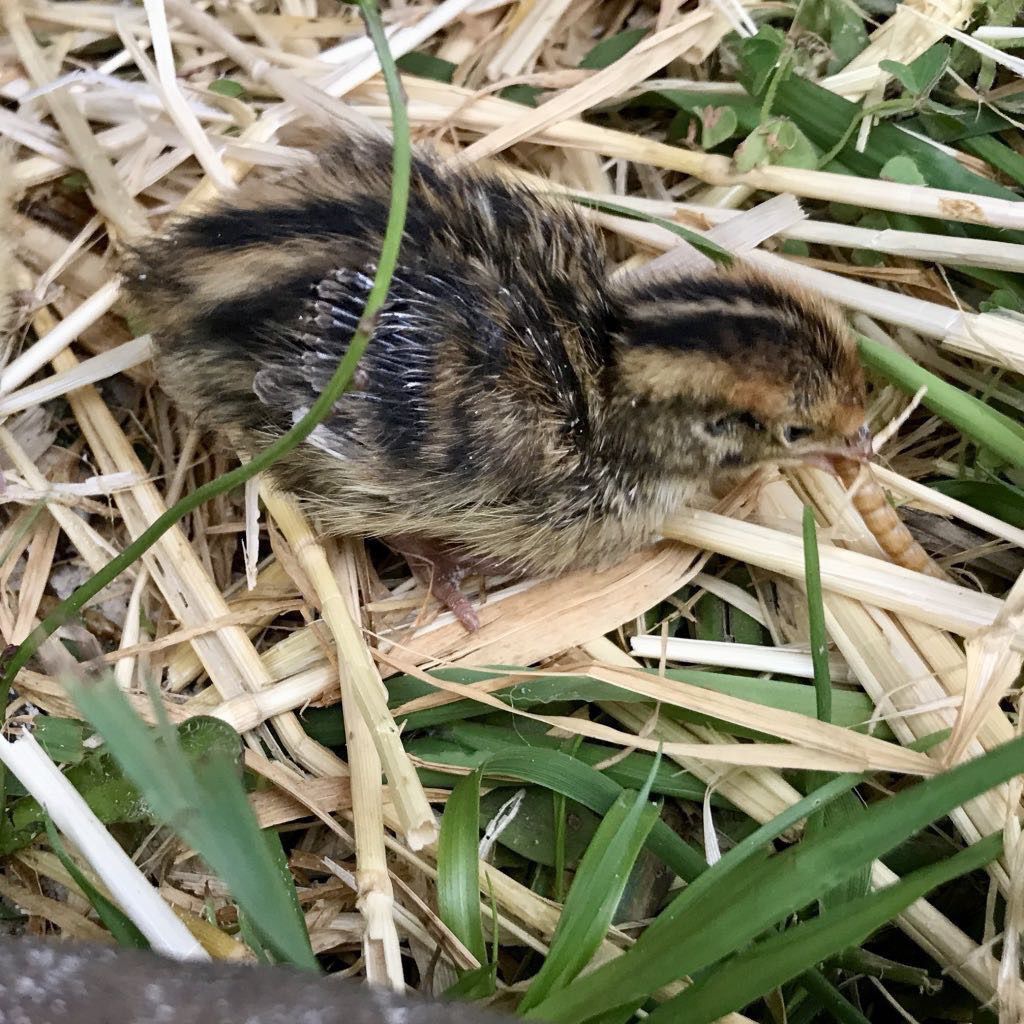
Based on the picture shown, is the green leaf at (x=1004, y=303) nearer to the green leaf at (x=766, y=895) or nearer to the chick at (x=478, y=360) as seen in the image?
the chick at (x=478, y=360)

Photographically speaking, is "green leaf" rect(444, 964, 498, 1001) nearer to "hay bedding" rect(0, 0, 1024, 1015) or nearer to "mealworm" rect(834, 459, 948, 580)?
"hay bedding" rect(0, 0, 1024, 1015)

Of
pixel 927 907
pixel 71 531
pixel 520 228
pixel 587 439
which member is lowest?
pixel 927 907

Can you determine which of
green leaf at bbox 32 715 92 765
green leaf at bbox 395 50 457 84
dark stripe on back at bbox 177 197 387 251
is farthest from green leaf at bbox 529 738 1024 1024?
green leaf at bbox 395 50 457 84

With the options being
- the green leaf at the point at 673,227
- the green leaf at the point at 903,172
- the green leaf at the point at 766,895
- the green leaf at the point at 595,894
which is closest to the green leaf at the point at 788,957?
the green leaf at the point at 766,895

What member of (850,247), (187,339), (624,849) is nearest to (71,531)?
(187,339)

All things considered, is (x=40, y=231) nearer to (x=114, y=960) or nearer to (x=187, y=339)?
(x=187, y=339)
